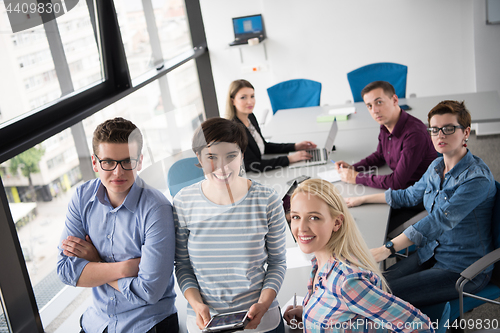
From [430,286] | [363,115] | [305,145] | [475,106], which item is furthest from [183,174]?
[475,106]

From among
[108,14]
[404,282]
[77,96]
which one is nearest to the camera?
[404,282]

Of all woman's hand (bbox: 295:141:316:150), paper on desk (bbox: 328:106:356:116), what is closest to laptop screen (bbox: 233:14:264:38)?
paper on desk (bbox: 328:106:356:116)

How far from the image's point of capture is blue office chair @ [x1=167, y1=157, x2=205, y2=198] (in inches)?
65.7

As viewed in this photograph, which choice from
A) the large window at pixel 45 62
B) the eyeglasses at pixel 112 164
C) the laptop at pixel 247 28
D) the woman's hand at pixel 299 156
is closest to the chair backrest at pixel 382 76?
the woman's hand at pixel 299 156

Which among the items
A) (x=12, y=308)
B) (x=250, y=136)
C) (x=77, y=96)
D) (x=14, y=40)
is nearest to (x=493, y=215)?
(x=250, y=136)

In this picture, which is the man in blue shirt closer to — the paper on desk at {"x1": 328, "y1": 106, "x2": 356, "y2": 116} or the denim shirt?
the denim shirt

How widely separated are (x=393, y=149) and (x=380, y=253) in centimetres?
106

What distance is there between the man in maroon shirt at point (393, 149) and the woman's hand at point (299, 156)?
1.05 feet

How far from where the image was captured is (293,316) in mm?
1600

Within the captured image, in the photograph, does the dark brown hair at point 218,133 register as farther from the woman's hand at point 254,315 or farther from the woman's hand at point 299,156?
the woman's hand at point 299,156

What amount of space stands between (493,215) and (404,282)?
1.76 feet

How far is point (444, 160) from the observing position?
216 cm

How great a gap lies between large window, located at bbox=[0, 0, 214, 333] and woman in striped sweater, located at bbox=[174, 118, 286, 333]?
→ 300mm

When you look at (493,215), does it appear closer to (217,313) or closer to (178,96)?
(217,313)
